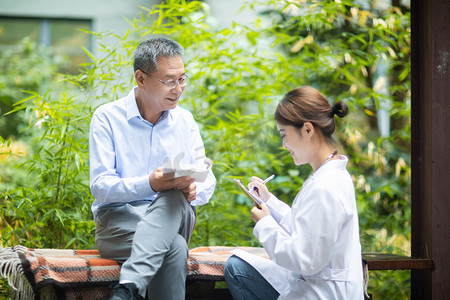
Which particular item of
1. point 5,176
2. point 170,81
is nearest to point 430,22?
point 170,81

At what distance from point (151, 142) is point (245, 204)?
1411 millimetres

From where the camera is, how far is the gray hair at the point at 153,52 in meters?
2.48

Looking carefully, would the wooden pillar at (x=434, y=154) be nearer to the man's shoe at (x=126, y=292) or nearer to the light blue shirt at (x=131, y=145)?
the light blue shirt at (x=131, y=145)

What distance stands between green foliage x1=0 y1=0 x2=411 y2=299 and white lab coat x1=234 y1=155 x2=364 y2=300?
132 centimetres

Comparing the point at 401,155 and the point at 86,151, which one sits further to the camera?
the point at 401,155

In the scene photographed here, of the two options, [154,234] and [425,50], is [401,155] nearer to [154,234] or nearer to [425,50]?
[425,50]

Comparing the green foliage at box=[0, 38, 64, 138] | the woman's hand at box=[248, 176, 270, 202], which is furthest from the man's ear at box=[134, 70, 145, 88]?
the green foliage at box=[0, 38, 64, 138]

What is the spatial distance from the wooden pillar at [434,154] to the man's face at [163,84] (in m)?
1.38

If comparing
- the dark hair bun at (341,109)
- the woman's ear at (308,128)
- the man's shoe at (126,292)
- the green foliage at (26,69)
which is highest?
the green foliage at (26,69)

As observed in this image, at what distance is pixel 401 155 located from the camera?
446 cm

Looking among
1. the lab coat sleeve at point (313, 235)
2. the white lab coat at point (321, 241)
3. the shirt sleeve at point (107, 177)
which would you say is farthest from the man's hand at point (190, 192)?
the lab coat sleeve at point (313, 235)

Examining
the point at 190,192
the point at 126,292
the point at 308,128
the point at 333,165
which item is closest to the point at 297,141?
the point at 308,128

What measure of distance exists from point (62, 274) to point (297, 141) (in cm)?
111

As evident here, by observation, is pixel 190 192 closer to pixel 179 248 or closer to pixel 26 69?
pixel 179 248
